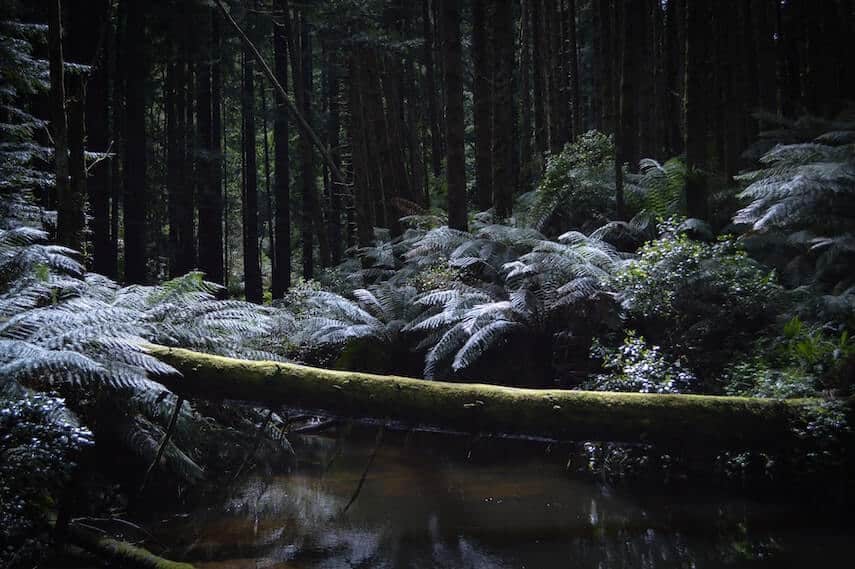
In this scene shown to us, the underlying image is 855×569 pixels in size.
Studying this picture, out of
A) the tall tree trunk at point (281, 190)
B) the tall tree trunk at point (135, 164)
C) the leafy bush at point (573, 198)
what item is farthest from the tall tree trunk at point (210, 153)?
the leafy bush at point (573, 198)

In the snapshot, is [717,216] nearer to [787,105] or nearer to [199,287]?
[199,287]

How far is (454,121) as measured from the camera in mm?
10570

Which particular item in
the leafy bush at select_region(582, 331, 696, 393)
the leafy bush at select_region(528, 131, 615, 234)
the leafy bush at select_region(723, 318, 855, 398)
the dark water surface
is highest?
the leafy bush at select_region(528, 131, 615, 234)

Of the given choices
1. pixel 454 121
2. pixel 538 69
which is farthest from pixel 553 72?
pixel 454 121

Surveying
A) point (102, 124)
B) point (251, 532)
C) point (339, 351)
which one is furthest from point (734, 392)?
point (102, 124)

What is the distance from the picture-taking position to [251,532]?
16.9ft

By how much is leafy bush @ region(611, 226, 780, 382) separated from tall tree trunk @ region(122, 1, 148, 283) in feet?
38.5

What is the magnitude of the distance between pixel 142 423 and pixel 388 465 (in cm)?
256

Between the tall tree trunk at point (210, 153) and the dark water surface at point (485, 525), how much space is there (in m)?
11.6

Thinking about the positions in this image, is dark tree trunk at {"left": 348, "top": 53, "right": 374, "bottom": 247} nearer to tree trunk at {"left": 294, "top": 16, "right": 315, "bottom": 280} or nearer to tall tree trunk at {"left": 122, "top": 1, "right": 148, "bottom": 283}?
tree trunk at {"left": 294, "top": 16, "right": 315, "bottom": 280}

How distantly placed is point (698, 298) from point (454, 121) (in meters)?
5.08

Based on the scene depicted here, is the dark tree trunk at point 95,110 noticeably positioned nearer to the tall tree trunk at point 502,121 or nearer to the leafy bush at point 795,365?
the tall tree trunk at point 502,121

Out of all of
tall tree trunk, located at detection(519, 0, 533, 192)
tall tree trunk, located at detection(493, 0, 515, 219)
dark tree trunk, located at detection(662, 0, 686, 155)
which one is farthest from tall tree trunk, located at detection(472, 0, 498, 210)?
tall tree trunk, located at detection(519, 0, 533, 192)

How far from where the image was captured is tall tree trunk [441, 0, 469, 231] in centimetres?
1053
